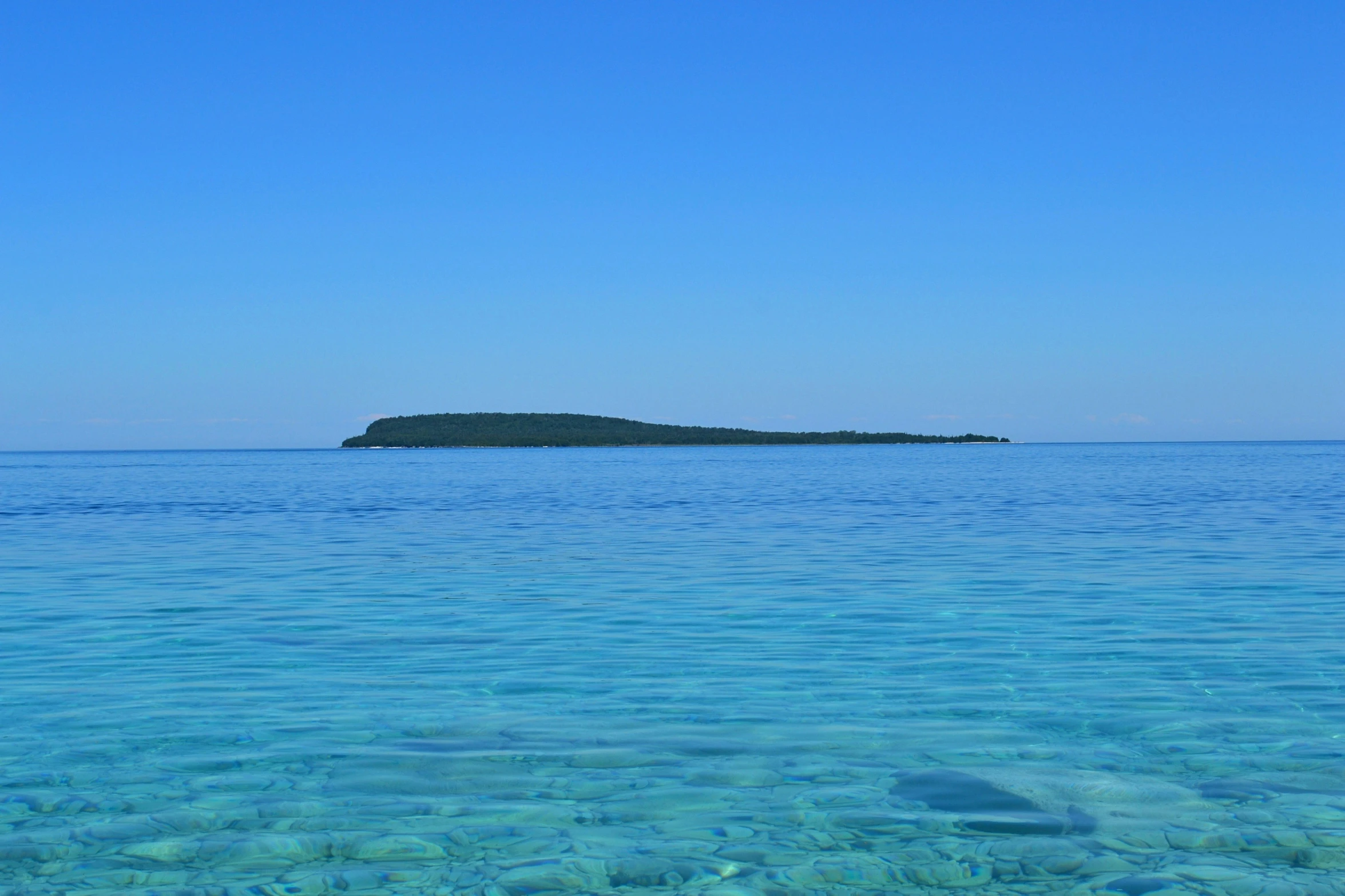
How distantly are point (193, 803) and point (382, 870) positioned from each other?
1.94 m

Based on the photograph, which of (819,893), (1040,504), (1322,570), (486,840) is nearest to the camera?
(819,893)

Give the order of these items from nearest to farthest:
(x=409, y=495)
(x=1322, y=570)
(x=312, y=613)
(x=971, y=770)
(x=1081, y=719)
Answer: (x=971, y=770) → (x=1081, y=719) → (x=312, y=613) → (x=1322, y=570) → (x=409, y=495)

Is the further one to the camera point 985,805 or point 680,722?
point 680,722

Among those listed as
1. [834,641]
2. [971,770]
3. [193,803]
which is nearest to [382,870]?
[193,803]

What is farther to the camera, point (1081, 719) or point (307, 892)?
point (1081, 719)

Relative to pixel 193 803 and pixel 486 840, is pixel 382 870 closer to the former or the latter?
pixel 486 840

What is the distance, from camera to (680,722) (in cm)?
970

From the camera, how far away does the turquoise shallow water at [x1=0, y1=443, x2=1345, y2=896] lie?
6.67m

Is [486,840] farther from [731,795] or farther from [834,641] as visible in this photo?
[834,641]

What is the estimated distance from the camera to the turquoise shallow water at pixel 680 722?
6.67 meters

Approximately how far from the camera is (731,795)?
776cm

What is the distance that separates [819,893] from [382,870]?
261 centimetres

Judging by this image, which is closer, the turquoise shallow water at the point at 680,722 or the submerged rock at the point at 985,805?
the turquoise shallow water at the point at 680,722

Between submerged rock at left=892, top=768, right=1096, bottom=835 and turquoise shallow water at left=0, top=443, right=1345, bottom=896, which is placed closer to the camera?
turquoise shallow water at left=0, top=443, right=1345, bottom=896
